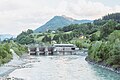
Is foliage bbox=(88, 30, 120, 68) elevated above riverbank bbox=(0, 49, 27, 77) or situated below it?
above

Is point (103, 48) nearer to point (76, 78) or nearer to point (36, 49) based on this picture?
point (76, 78)

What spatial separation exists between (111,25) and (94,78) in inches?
3653

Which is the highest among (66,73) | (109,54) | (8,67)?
(109,54)

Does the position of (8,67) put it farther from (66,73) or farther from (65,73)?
(66,73)

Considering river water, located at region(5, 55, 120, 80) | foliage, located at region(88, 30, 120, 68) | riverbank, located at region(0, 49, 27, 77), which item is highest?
foliage, located at region(88, 30, 120, 68)

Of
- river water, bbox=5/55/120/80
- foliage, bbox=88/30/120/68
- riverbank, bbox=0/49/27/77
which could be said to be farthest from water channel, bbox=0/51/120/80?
foliage, bbox=88/30/120/68

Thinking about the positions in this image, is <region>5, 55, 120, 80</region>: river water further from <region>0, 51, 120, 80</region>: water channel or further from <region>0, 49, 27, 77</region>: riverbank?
<region>0, 49, 27, 77</region>: riverbank

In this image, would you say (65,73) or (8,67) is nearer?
(65,73)

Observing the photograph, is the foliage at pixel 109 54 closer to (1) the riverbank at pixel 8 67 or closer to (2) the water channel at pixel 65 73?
(2) the water channel at pixel 65 73

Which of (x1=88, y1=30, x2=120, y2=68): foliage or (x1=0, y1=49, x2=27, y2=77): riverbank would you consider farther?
(x1=88, y1=30, x2=120, y2=68): foliage

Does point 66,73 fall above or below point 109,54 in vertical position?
below

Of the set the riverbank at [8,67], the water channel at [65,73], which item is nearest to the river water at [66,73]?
the water channel at [65,73]

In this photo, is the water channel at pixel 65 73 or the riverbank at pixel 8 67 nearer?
the water channel at pixel 65 73

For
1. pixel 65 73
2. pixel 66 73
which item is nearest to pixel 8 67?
pixel 65 73
